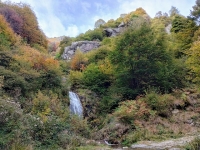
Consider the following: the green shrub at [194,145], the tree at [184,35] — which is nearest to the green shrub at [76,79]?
the tree at [184,35]

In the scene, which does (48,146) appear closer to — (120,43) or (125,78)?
(125,78)

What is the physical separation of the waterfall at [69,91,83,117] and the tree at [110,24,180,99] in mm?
3838

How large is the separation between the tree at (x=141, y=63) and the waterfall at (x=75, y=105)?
3838 mm

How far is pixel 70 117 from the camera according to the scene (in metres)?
16.2

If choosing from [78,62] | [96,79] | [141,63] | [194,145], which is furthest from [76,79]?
[194,145]

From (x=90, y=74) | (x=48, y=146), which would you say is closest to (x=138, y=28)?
(x=90, y=74)

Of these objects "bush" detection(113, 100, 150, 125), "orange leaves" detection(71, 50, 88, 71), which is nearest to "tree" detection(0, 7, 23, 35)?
"orange leaves" detection(71, 50, 88, 71)

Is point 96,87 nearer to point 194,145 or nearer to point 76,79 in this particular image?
point 76,79

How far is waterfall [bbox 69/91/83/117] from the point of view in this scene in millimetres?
20047

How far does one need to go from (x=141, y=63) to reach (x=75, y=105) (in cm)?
699

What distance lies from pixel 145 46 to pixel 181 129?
8.03 m

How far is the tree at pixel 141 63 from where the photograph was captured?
2119 centimetres

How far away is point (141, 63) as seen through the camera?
21172 millimetres

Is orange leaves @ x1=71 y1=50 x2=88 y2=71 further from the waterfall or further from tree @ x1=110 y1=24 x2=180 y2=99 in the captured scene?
the waterfall
